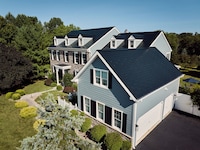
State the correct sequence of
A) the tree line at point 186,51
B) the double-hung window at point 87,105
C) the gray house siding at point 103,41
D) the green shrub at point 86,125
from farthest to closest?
the tree line at point 186,51, the gray house siding at point 103,41, the double-hung window at point 87,105, the green shrub at point 86,125

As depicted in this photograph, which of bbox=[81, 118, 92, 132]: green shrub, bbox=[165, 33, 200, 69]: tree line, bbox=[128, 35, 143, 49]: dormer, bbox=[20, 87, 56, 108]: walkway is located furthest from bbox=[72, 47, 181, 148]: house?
bbox=[165, 33, 200, 69]: tree line

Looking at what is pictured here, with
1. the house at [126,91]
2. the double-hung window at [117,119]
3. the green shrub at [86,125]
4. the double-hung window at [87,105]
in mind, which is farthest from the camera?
the double-hung window at [87,105]

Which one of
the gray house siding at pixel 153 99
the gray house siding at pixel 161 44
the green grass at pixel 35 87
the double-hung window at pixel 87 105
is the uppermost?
the gray house siding at pixel 161 44

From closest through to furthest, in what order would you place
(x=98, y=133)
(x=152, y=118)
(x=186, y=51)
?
1. (x=98, y=133)
2. (x=152, y=118)
3. (x=186, y=51)

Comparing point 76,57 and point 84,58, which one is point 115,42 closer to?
point 84,58

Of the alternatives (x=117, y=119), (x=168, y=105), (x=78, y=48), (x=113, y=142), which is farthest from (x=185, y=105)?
(x=78, y=48)

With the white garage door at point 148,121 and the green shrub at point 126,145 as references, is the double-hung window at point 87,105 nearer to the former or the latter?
the white garage door at point 148,121

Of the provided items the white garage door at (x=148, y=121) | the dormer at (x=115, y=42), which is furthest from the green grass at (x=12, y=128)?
the dormer at (x=115, y=42)
